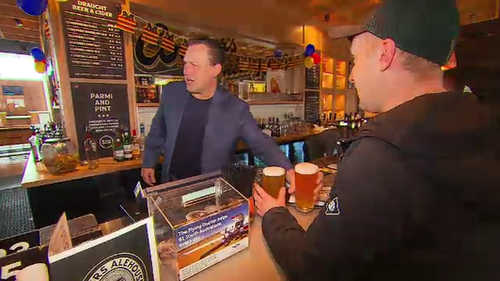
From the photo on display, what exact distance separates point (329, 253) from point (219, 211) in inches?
12.3

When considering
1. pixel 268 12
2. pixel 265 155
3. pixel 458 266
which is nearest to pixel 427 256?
pixel 458 266

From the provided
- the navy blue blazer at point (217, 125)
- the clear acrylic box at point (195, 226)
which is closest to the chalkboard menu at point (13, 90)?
the navy blue blazer at point (217, 125)

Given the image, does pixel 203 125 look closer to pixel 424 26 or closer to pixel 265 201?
pixel 265 201

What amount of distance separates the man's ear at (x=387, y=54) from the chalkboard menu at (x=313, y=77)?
412cm

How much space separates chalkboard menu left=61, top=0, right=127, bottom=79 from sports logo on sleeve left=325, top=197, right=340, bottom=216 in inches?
92.9

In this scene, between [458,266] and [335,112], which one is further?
[335,112]

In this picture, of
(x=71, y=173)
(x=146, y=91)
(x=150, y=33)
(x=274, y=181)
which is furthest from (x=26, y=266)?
(x=146, y=91)

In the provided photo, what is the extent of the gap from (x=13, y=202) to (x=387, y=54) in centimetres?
517

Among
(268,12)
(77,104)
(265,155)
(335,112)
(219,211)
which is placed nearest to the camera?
(219,211)

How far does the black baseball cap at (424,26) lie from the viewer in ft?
1.85

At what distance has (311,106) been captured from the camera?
15.9 feet

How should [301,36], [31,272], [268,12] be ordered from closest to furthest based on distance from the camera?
1. [31,272]
2. [268,12]
3. [301,36]

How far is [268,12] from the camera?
3695mm

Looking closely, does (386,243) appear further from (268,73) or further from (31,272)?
(268,73)
